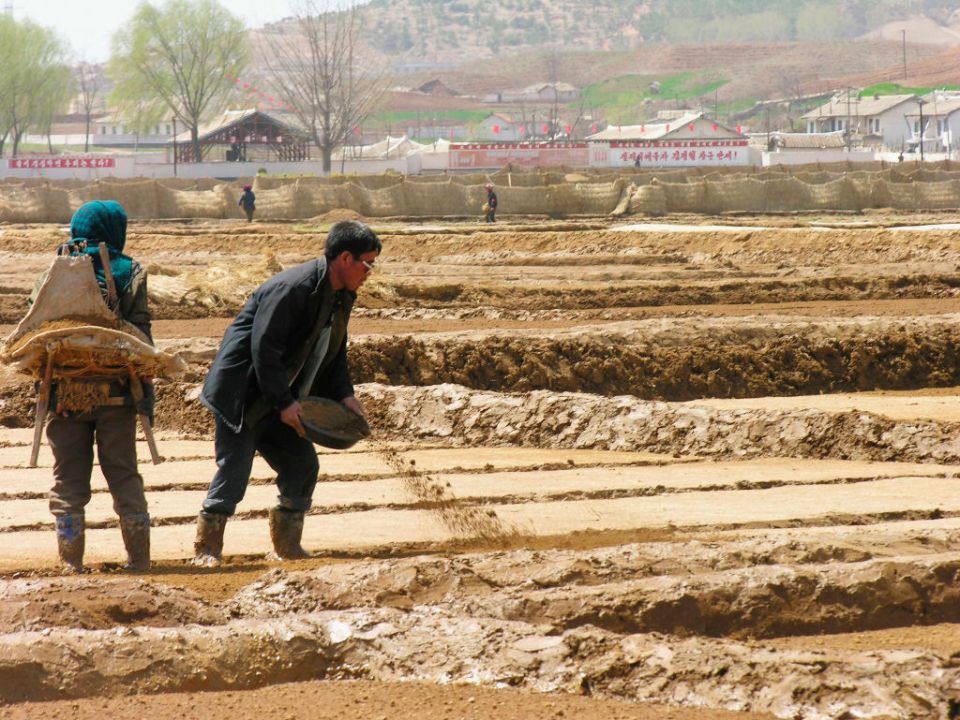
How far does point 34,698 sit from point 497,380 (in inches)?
345

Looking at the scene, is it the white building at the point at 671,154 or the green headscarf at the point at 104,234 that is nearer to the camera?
the green headscarf at the point at 104,234

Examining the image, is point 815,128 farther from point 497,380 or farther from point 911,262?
point 497,380

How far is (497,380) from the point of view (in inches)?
513

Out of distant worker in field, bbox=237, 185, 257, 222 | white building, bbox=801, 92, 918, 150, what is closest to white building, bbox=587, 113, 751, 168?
distant worker in field, bbox=237, 185, 257, 222

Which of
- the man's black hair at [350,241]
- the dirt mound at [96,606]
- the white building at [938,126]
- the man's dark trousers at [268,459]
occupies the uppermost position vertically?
the white building at [938,126]

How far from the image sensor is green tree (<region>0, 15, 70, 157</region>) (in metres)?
87.8

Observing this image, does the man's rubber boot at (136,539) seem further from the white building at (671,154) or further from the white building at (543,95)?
the white building at (543,95)

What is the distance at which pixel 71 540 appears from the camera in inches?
236

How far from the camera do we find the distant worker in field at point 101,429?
5.89 m

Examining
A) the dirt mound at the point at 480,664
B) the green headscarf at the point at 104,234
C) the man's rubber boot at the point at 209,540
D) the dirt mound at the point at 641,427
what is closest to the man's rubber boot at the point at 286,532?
the man's rubber boot at the point at 209,540

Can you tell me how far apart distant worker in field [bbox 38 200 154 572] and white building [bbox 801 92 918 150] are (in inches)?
3700

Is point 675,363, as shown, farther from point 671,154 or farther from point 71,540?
point 671,154

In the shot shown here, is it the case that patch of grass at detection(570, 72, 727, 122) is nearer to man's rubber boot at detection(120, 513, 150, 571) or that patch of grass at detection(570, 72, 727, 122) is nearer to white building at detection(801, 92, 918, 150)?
white building at detection(801, 92, 918, 150)

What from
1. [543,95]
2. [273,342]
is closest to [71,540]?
[273,342]
